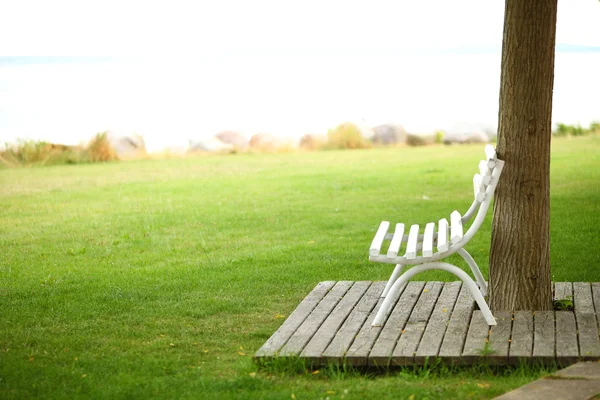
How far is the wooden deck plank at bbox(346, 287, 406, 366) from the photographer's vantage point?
4.23m

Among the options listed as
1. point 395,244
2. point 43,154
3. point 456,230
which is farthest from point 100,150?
point 456,230

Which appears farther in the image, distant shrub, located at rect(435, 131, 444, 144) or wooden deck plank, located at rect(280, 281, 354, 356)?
distant shrub, located at rect(435, 131, 444, 144)

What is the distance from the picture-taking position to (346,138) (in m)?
19.9

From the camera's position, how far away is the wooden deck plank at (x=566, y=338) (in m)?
4.14

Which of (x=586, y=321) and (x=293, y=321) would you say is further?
(x=293, y=321)

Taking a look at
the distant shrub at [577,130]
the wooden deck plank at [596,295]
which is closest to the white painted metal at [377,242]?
the wooden deck plank at [596,295]

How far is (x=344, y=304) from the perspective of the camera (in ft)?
17.6

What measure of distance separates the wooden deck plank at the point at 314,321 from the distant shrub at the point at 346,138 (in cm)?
1394

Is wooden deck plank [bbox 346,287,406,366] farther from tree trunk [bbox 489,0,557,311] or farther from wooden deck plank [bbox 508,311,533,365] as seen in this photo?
tree trunk [bbox 489,0,557,311]

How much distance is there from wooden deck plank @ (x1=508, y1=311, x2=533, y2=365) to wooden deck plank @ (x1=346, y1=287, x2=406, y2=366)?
2.46ft

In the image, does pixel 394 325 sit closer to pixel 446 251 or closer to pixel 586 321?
pixel 446 251

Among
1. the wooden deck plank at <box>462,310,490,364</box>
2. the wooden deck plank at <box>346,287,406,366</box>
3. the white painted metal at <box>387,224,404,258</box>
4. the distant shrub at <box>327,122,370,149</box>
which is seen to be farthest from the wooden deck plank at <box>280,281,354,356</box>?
the distant shrub at <box>327,122,370,149</box>

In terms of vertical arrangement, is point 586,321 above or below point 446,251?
below

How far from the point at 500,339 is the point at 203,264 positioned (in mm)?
3516
